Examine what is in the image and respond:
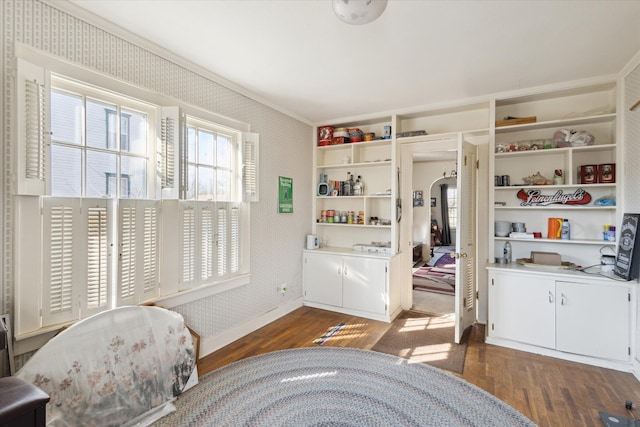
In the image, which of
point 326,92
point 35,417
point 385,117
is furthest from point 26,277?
point 385,117

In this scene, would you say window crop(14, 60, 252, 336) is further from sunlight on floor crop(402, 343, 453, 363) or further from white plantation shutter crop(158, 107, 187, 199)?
sunlight on floor crop(402, 343, 453, 363)

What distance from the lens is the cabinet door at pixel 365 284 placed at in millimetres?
3568

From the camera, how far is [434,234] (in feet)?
27.9

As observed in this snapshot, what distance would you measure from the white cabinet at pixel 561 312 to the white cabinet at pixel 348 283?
1139 mm

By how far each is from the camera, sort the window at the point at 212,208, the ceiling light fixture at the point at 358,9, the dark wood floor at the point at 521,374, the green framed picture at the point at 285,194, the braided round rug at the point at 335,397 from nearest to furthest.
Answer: the ceiling light fixture at the point at 358,9, the braided round rug at the point at 335,397, the dark wood floor at the point at 521,374, the window at the point at 212,208, the green framed picture at the point at 285,194

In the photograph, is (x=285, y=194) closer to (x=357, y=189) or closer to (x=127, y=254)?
(x=357, y=189)

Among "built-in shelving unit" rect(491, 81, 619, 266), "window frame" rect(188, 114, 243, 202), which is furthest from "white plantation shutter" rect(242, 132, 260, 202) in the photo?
"built-in shelving unit" rect(491, 81, 619, 266)

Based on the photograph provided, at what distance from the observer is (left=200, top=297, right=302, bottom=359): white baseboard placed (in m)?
2.76

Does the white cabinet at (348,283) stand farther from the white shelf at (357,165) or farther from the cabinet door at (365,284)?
the white shelf at (357,165)

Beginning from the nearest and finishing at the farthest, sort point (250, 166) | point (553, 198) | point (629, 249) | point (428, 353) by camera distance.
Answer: point (629, 249) < point (428, 353) < point (553, 198) < point (250, 166)

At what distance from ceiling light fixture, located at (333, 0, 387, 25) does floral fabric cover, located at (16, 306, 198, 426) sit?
7.35ft

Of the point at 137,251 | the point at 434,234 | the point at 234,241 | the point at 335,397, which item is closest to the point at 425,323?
the point at 335,397

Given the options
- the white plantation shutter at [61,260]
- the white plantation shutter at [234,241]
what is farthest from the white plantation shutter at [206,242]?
the white plantation shutter at [61,260]

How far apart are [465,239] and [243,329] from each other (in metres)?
2.52
